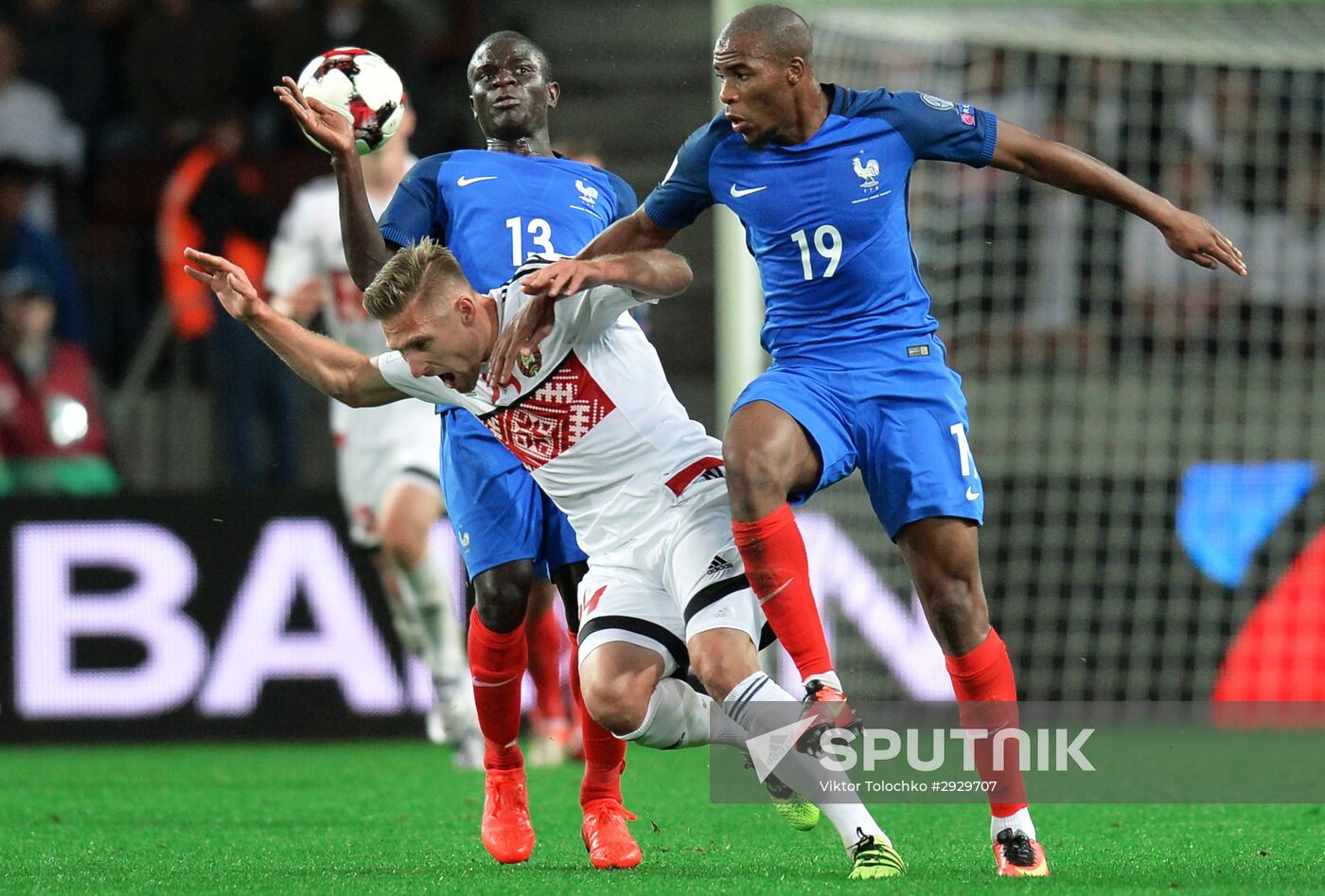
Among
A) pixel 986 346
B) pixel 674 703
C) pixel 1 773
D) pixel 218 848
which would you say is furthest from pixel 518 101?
pixel 986 346

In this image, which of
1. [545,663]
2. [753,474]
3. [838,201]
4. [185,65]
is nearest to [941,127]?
[838,201]

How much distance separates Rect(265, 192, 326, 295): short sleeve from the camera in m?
8.00

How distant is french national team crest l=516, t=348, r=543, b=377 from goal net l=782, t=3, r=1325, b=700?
454 cm

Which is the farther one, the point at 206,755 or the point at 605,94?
the point at 605,94

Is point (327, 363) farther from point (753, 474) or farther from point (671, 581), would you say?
point (753, 474)

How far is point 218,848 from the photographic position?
17.4ft

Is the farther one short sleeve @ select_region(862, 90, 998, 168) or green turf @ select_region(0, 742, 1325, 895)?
short sleeve @ select_region(862, 90, 998, 168)

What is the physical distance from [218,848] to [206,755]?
11.6 feet

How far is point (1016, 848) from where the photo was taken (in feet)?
14.9

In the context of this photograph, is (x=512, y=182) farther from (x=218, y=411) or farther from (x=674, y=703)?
(x=218, y=411)

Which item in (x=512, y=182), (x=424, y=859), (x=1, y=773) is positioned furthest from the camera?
(x=1, y=773)

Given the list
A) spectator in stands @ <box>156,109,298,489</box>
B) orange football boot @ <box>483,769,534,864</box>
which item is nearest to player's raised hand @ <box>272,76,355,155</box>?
orange football boot @ <box>483,769,534,864</box>

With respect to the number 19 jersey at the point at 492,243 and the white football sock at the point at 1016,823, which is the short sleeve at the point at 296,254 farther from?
the white football sock at the point at 1016,823

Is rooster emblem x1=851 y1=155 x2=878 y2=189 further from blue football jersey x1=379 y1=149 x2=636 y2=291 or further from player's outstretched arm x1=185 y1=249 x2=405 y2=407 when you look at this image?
player's outstretched arm x1=185 y1=249 x2=405 y2=407
